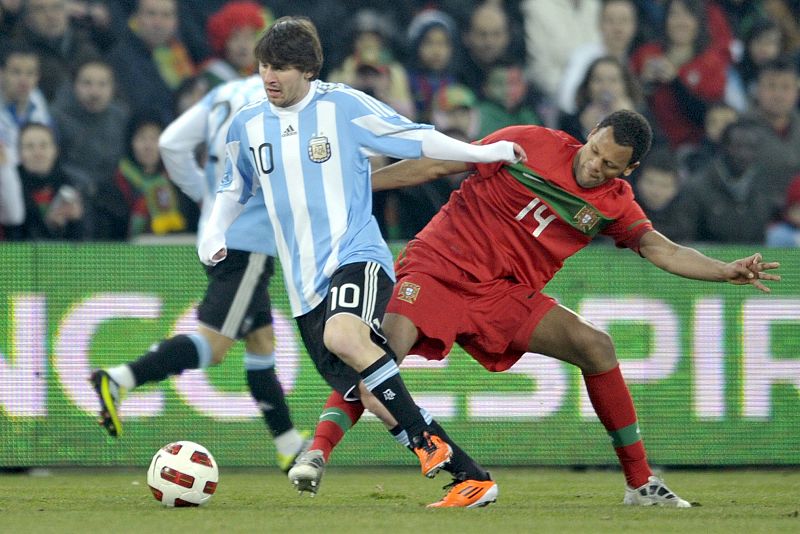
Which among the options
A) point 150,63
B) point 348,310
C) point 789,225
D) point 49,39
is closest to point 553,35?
point 789,225

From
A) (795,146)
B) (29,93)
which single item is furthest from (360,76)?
(795,146)

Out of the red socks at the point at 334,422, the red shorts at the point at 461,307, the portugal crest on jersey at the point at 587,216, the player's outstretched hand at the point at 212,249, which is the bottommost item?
the red socks at the point at 334,422

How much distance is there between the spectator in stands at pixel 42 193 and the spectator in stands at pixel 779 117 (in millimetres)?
5456

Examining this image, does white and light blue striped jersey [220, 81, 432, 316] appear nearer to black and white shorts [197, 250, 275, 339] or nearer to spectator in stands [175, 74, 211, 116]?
black and white shorts [197, 250, 275, 339]

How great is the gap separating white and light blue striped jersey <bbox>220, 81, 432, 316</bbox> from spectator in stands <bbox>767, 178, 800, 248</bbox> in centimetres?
530

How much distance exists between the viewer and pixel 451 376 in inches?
344

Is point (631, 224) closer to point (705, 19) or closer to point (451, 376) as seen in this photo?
point (451, 376)

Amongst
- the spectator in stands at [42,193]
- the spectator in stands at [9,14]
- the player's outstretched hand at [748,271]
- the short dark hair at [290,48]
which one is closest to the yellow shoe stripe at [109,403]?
the short dark hair at [290,48]

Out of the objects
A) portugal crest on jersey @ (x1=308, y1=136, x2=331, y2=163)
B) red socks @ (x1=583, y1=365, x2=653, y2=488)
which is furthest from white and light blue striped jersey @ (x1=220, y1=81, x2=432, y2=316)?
red socks @ (x1=583, y1=365, x2=653, y2=488)

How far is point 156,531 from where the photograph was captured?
16.4ft

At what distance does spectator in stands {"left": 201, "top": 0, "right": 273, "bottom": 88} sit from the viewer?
33.9 ft

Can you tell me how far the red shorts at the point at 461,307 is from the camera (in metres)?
6.19

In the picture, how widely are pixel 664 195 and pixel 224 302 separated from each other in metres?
4.08

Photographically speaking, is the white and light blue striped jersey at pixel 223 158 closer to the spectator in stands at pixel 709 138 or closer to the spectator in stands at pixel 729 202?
the spectator in stands at pixel 729 202
